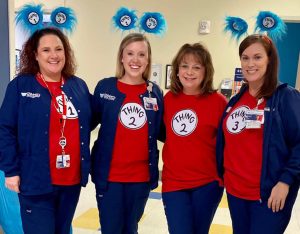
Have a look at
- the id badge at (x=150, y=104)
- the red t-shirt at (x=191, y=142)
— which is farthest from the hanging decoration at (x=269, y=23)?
the id badge at (x=150, y=104)

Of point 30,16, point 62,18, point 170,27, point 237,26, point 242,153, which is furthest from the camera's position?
point 170,27

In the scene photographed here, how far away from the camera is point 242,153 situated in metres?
1.86

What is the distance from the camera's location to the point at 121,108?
2076mm

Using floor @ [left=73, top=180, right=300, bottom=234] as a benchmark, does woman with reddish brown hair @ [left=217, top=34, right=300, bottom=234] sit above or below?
above

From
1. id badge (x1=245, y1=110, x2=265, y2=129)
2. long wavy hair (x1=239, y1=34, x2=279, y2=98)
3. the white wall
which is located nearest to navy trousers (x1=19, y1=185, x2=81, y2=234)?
id badge (x1=245, y1=110, x2=265, y2=129)

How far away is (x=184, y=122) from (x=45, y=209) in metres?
0.91

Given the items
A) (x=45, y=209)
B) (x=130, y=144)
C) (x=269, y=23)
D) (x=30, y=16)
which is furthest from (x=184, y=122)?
(x=30, y=16)

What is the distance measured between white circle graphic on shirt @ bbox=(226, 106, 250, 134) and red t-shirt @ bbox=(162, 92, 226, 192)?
6.1 inches

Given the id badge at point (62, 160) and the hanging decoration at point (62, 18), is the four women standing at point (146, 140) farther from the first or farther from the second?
the hanging decoration at point (62, 18)

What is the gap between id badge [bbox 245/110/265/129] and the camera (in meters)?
1.82

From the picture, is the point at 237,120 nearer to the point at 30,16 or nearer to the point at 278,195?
the point at 278,195

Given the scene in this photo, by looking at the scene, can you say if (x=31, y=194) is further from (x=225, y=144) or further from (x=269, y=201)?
(x=269, y=201)

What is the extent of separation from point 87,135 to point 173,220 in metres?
0.69

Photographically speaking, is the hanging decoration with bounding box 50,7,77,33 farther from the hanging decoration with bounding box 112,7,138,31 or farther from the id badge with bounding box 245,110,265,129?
the id badge with bounding box 245,110,265,129
